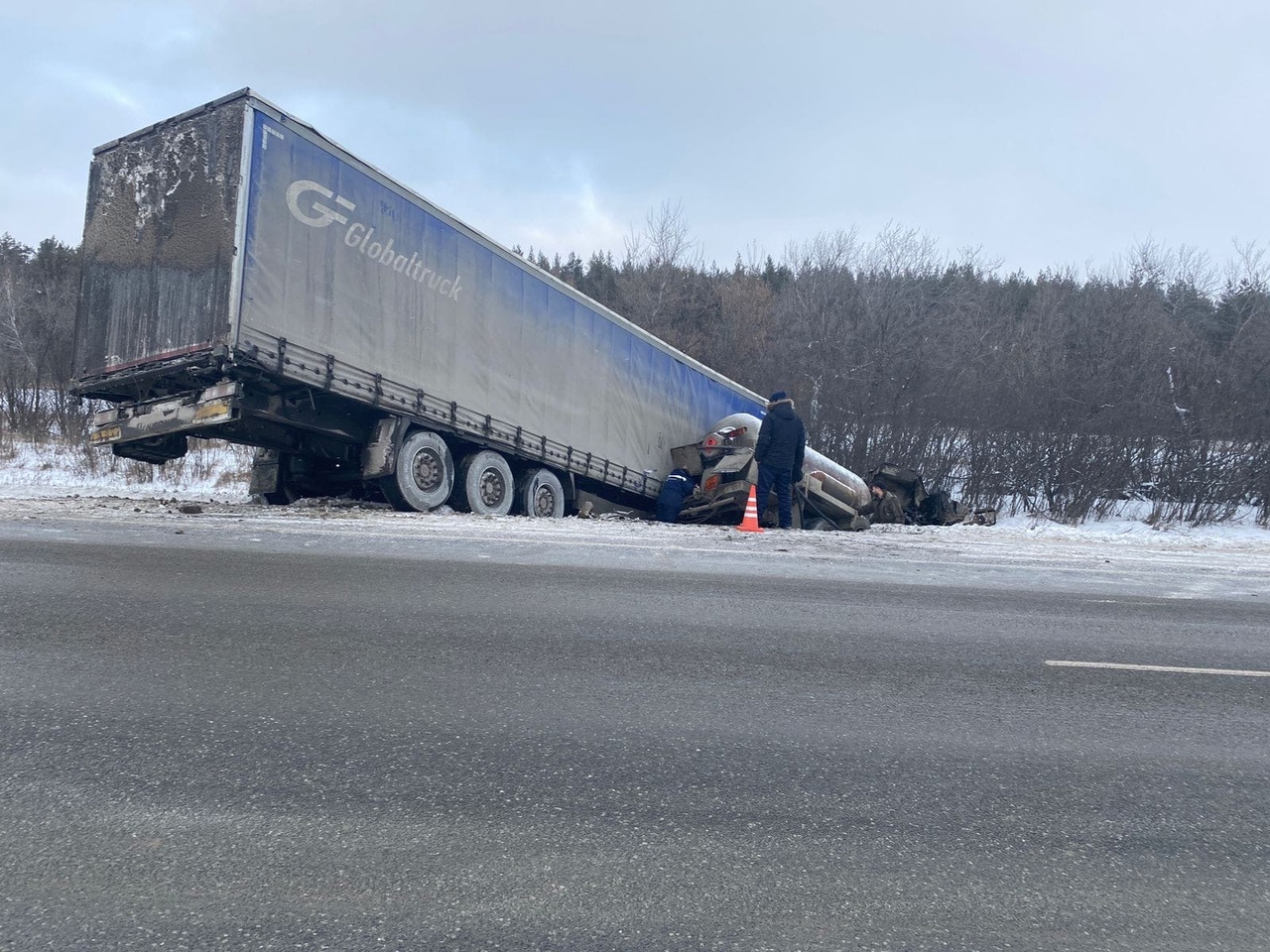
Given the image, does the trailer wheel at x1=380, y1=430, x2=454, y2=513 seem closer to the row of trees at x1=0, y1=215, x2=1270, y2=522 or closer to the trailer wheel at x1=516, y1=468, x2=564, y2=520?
the trailer wheel at x1=516, y1=468, x2=564, y2=520

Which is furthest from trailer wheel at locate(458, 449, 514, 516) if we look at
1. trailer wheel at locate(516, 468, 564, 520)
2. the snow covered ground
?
the snow covered ground

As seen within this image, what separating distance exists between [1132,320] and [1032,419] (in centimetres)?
713

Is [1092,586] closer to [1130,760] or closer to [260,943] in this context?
[1130,760]

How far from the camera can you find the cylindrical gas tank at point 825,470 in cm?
1559

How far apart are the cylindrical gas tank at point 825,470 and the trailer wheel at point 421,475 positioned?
5805 mm

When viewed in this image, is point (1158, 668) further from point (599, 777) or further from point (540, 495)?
point (540, 495)

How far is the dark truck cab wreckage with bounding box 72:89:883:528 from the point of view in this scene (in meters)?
9.31

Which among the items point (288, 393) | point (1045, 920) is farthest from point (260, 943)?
point (288, 393)

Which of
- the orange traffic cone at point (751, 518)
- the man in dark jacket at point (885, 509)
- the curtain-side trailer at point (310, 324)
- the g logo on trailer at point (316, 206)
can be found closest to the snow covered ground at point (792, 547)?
the orange traffic cone at point (751, 518)

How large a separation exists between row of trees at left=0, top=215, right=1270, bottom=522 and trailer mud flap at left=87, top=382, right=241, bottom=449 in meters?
14.3

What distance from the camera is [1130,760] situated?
11.9 feet

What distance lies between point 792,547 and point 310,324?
586 centimetres

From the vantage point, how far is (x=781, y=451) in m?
12.8

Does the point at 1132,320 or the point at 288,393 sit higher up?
the point at 1132,320
